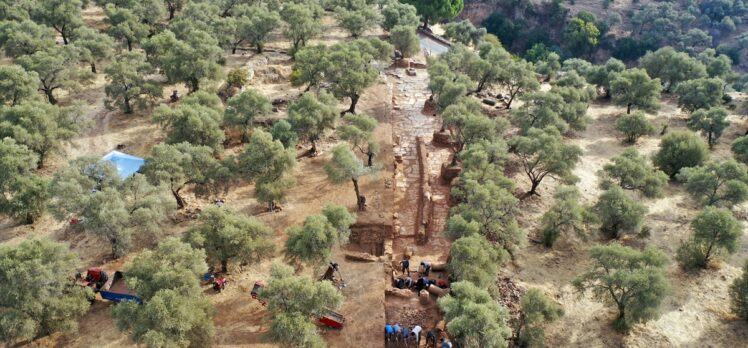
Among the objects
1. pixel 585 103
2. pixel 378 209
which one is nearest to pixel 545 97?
pixel 585 103

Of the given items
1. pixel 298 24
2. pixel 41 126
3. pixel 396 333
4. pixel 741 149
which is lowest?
pixel 741 149

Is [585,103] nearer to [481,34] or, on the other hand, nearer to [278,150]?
[481,34]

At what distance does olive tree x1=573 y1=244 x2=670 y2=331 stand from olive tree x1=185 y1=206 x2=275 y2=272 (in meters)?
17.5

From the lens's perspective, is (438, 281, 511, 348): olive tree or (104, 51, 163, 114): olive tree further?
(104, 51, 163, 114): olive tree

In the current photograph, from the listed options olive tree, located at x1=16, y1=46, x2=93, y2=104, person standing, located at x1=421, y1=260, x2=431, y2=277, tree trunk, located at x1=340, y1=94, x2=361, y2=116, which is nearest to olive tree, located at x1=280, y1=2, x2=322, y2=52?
tree trunk, located at x1=340, y1=94, x2=361, y2=116

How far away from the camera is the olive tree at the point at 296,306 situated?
23281 millimetres

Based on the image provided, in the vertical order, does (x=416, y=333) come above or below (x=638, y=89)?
below

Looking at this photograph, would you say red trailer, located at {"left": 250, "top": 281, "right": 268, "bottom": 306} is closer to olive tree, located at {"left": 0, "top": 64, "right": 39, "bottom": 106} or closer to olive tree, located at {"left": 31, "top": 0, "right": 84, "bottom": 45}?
olive tree, located at {"left": 0, "top": 64, "right": 39, "bottom": 106}

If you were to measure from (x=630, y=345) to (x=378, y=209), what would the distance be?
57.3 feet

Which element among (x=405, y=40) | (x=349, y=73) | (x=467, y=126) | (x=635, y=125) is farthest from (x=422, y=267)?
(x=405, y=40)

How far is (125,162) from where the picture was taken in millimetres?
37469

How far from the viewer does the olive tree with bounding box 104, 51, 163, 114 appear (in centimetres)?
4469

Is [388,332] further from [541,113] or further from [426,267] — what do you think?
[541,113]

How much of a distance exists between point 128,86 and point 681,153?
47004mm
